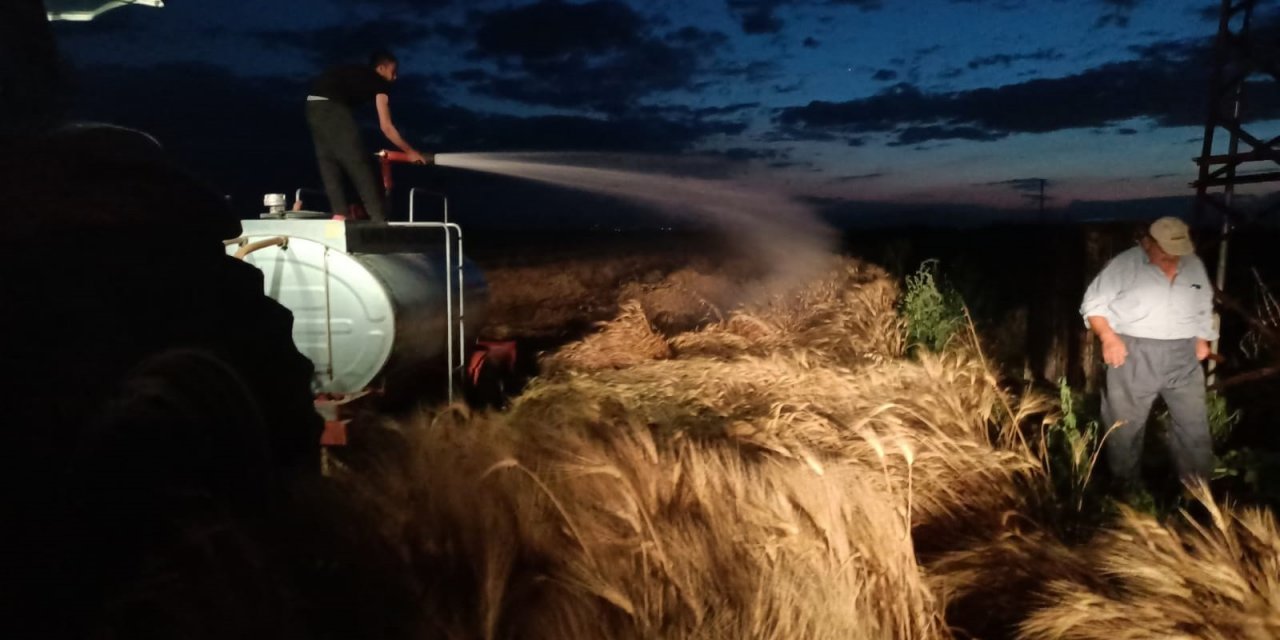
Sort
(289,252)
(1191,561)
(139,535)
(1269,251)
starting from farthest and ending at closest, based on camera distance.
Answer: (1269,251)
(289,252)
(1191,561)
(139,535)

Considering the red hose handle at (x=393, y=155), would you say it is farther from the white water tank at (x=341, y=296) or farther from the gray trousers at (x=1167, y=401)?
the gray trousers at (x=1167, y=401)

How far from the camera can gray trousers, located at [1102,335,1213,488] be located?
19.0 ft

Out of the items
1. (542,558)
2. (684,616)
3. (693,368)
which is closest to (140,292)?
(542,558)

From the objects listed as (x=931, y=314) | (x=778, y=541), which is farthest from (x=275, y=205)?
(x=931, y=314)

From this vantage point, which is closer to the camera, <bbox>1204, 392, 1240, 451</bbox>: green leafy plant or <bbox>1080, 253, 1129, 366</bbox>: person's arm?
<bbox>1080, 253, 1129, 366</bbox>: person's arm

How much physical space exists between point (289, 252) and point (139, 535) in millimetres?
4252

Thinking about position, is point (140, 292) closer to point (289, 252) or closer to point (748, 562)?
point (748, 562)

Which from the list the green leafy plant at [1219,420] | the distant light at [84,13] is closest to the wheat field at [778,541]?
the distant light at [84,13]

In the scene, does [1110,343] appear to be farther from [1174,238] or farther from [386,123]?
[386,123]

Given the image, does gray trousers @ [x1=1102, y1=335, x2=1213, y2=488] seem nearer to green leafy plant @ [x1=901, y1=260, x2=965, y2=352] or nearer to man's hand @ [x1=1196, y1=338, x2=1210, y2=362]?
man's hand @ [x1=1196, y1=338, x2=1210, y2=362]

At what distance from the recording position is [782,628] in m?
3.05

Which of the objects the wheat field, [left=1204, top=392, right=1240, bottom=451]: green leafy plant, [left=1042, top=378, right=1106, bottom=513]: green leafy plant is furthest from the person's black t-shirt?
[left=1204, top=392, right=1240, bottom=451]: green leafy plant

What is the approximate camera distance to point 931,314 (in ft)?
35.5

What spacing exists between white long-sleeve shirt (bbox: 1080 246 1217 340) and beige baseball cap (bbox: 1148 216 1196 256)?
168 millimetres
